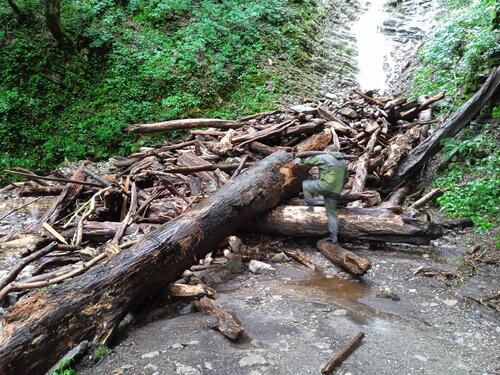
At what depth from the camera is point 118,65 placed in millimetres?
14188

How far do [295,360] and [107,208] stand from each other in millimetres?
4744

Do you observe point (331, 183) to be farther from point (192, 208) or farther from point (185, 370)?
point (185, 370)

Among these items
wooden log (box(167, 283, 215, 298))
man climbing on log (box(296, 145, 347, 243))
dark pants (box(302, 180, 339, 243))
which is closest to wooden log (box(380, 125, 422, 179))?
man climbing on log (box(296, 145, 347, 243))

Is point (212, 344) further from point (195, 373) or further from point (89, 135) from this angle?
point (89, 135)

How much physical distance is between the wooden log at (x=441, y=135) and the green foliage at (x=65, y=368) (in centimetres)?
665

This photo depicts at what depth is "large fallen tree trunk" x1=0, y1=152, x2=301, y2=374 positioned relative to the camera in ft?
10.8

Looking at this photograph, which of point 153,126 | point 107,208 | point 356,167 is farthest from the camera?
point 153,126

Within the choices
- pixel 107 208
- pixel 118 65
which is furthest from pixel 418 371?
pixel 118 65

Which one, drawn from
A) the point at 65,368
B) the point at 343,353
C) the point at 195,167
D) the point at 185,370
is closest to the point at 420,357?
the point at 343,353

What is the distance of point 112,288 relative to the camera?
3854 millimetres

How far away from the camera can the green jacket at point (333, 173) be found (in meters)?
5.75

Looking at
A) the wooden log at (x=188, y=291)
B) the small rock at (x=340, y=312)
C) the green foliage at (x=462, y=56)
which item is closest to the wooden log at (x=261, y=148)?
the wooden log at (x=188, y=291)

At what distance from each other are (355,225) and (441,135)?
3488mm

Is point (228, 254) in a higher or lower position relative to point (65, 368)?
lower
